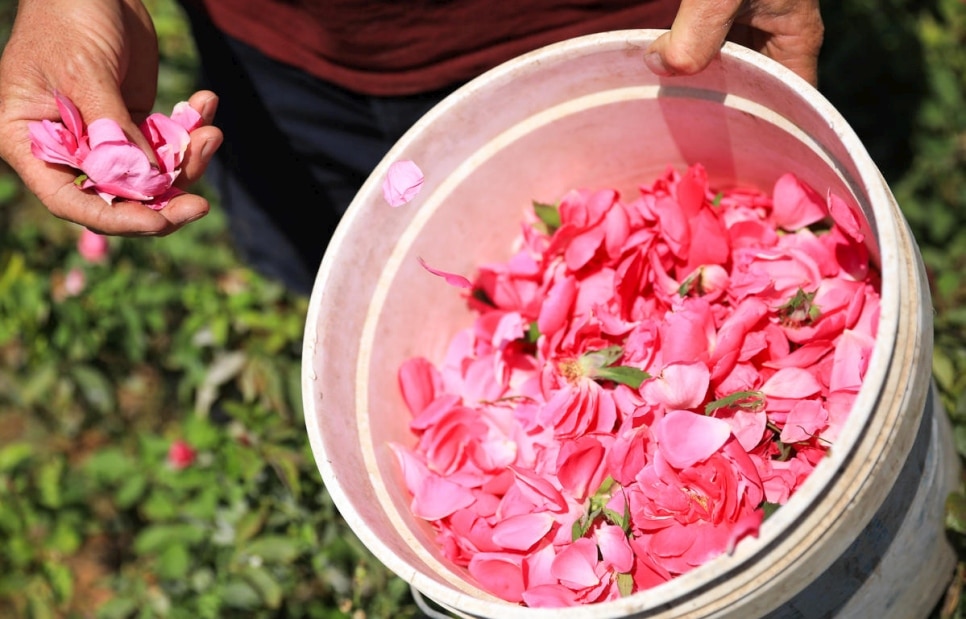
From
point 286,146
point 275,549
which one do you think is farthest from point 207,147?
point 275,549

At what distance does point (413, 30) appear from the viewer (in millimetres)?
1333

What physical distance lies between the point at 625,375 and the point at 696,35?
1.37 ft

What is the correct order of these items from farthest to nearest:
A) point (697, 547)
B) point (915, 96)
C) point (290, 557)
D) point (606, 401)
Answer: point (915, 96) → point (290, 557) → point (606, 401) → point (697, 547)

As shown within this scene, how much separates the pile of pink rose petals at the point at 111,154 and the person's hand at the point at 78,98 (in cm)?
1

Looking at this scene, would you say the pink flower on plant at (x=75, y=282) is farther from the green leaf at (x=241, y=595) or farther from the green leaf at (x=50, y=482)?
the green leaf at (x=241, y=595)

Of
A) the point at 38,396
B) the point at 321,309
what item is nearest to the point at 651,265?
the point at 321,309

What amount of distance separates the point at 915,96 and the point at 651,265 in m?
1.15

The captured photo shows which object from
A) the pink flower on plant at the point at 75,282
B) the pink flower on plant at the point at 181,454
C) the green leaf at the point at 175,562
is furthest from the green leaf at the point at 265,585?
the pink flower on plant at the point at 75,282

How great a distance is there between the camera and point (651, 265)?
127 cm

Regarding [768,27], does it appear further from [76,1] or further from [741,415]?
[76,1]

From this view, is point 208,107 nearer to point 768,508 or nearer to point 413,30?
point 413,30

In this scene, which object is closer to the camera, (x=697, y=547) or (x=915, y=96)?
(x=697, y=547)

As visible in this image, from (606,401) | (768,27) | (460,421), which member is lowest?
(460,421)

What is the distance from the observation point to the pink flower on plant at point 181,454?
6.38 ft
